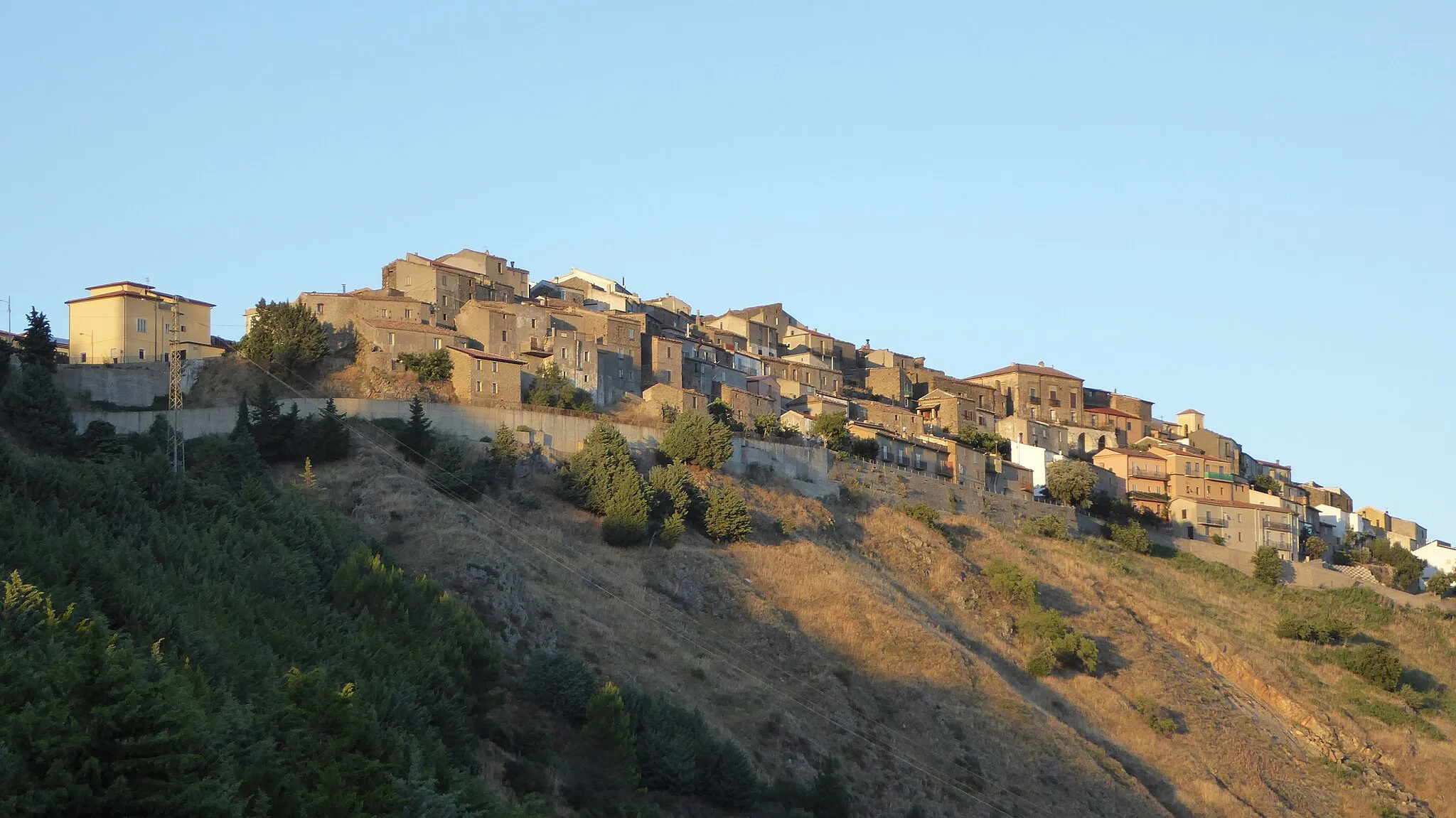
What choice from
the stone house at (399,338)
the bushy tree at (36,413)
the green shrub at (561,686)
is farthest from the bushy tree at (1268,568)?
the bushy tree at (36,413)

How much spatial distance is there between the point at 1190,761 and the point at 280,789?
39013mm

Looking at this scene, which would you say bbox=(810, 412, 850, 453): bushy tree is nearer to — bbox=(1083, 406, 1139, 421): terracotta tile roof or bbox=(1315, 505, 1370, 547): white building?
bbox=(1083, 406, 1139, 421): terracotta tile roof

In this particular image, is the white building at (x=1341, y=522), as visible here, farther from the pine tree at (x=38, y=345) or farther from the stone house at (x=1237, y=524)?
the pine tree at (x=38, y=345)

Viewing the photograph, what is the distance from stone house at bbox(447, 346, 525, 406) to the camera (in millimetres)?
66438

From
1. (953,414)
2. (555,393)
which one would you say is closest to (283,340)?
(555,393)

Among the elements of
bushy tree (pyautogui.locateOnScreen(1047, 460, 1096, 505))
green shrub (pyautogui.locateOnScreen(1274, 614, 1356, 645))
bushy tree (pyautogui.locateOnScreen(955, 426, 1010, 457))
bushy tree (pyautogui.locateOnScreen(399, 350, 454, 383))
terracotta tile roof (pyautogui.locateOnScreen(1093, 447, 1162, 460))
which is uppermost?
bushy tree (pyautogui.locateOnScreen(399, 350, 454, 383))

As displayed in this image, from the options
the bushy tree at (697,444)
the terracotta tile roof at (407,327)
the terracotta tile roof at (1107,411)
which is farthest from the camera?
the terracotta tile roof at (1107,411)

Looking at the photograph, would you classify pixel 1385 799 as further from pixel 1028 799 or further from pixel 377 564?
pixel 377 564

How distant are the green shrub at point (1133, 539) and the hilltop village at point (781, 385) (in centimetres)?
611

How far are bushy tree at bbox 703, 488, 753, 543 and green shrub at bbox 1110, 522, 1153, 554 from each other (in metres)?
28.3

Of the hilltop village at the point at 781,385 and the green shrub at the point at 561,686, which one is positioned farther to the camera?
the hilltop village at the point at 781,385

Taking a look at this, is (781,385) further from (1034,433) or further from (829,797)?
(829,797)

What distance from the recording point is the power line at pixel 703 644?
48062 millimetres

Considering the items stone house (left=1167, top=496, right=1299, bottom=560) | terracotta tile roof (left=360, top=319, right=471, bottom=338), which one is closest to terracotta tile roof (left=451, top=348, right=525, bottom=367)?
terracotta tile roof (left=360, top=319, right=471, bottom=338)
